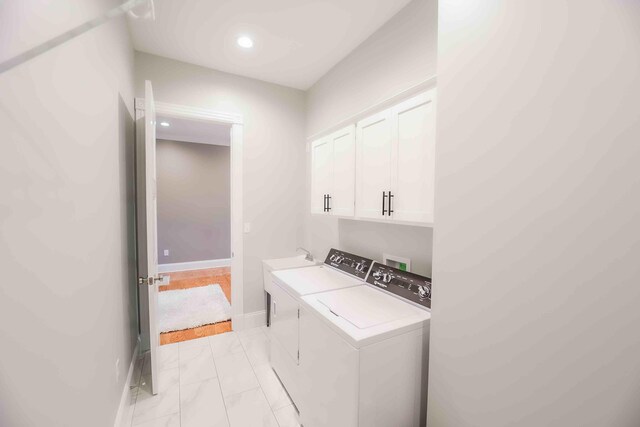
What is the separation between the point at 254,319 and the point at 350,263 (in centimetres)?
150

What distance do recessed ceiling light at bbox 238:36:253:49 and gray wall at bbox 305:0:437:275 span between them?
2.86ft

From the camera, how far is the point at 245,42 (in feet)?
7.57

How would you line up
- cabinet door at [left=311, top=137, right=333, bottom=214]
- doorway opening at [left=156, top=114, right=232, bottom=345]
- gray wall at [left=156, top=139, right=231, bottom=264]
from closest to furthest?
1. cabinet door at [left=311, top=137, right=333, bottom=214]
2. doorway opening at [left=156, top=114, right=232, bottom=345]
3. gray wall at [left=156, top=139, right=231, bottom=264]

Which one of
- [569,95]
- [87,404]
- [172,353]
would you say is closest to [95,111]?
[87,404]

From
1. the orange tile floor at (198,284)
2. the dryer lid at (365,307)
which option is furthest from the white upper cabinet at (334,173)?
the orange tile floor at (198,284)

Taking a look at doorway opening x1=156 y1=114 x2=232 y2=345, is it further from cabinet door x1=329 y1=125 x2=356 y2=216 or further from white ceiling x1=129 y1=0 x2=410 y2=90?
cabinet door x1=329 y1=125 x2=356 y2=216

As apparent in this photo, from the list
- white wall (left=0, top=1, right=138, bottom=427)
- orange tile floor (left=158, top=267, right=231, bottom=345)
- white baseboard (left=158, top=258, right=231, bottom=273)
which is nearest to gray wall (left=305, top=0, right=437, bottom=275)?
orange tile floor (left=158, top=267, right=231, bottom=345)

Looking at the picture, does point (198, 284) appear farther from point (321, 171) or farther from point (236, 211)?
point (321, 171)

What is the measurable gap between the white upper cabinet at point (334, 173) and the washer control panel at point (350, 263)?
1.47 feet

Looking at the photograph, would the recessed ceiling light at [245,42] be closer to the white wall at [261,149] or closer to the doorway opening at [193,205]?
the white wall at [261,149]

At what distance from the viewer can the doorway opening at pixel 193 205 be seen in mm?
4806

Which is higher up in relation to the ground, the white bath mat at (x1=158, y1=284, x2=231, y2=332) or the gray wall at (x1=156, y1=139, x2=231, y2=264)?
the gray wall at (x1=156, y1=139, x2=231, y2=264)

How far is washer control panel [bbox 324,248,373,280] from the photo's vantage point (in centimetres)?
212

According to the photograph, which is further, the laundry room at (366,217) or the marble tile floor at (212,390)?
the marble tile floor at (212,390)
